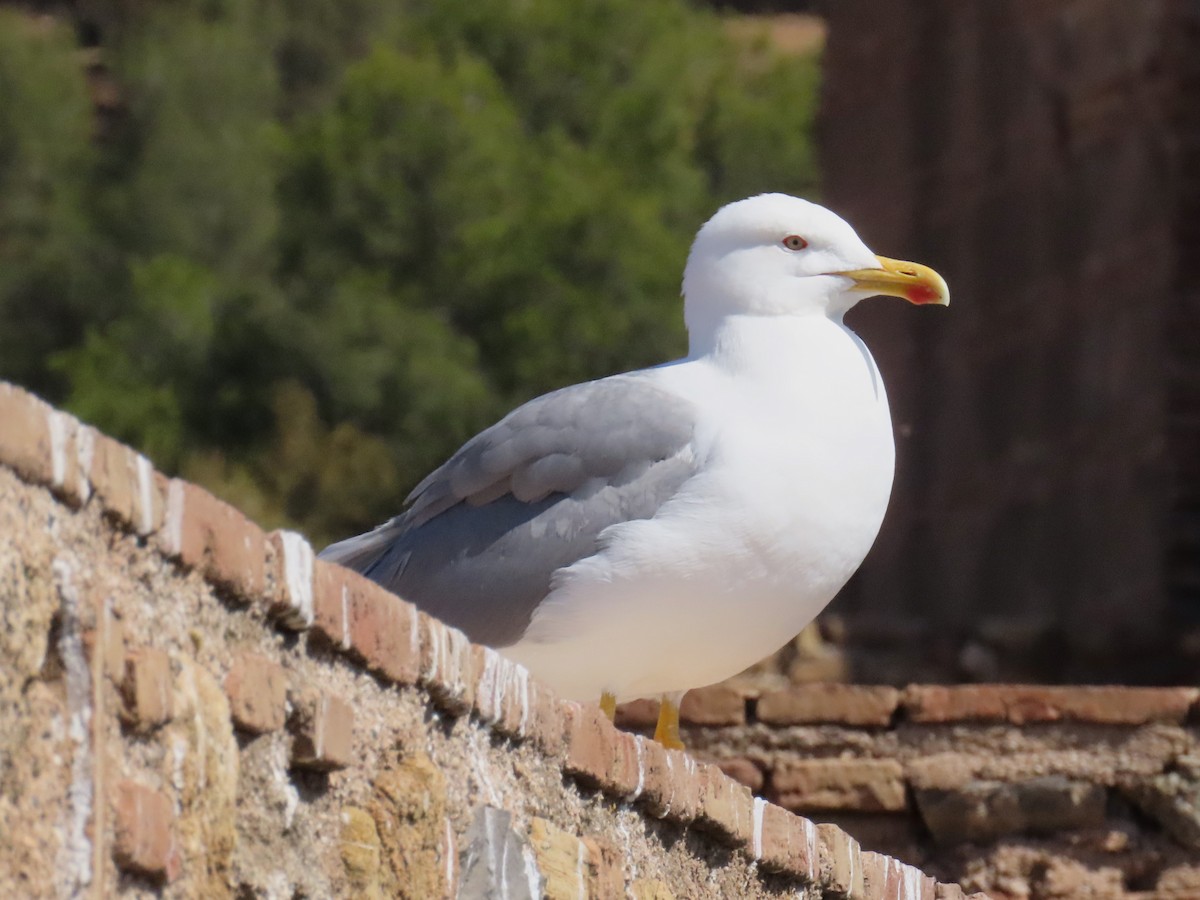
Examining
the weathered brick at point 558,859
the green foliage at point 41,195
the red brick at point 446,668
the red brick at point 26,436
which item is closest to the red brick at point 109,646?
the red brick at point 26,436

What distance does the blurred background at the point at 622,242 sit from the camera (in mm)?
7168

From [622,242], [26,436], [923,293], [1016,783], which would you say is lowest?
[26,436]

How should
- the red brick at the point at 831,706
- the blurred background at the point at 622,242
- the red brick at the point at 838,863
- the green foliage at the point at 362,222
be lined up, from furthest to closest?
the green foliage at the point at 362,222 < the blurred background at the point at 622,242 < the red brick at the point at 831,706 < the red brick at the point at 838,863

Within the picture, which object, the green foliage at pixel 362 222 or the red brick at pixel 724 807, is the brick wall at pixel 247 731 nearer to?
the red brick at pixel 724 807

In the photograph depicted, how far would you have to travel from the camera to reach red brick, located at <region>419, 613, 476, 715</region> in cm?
212

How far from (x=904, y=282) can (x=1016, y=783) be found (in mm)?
1051

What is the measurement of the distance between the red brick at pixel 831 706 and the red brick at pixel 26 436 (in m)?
2.92

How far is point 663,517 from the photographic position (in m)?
3.27

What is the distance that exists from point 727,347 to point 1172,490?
3662 mm

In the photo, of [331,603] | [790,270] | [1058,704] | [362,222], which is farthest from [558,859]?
[362,222]

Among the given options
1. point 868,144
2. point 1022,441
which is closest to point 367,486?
point 868,144

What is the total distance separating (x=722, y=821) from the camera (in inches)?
104

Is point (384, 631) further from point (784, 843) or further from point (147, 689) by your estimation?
point (784, 843)

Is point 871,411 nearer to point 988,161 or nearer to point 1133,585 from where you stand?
point 1133,585
